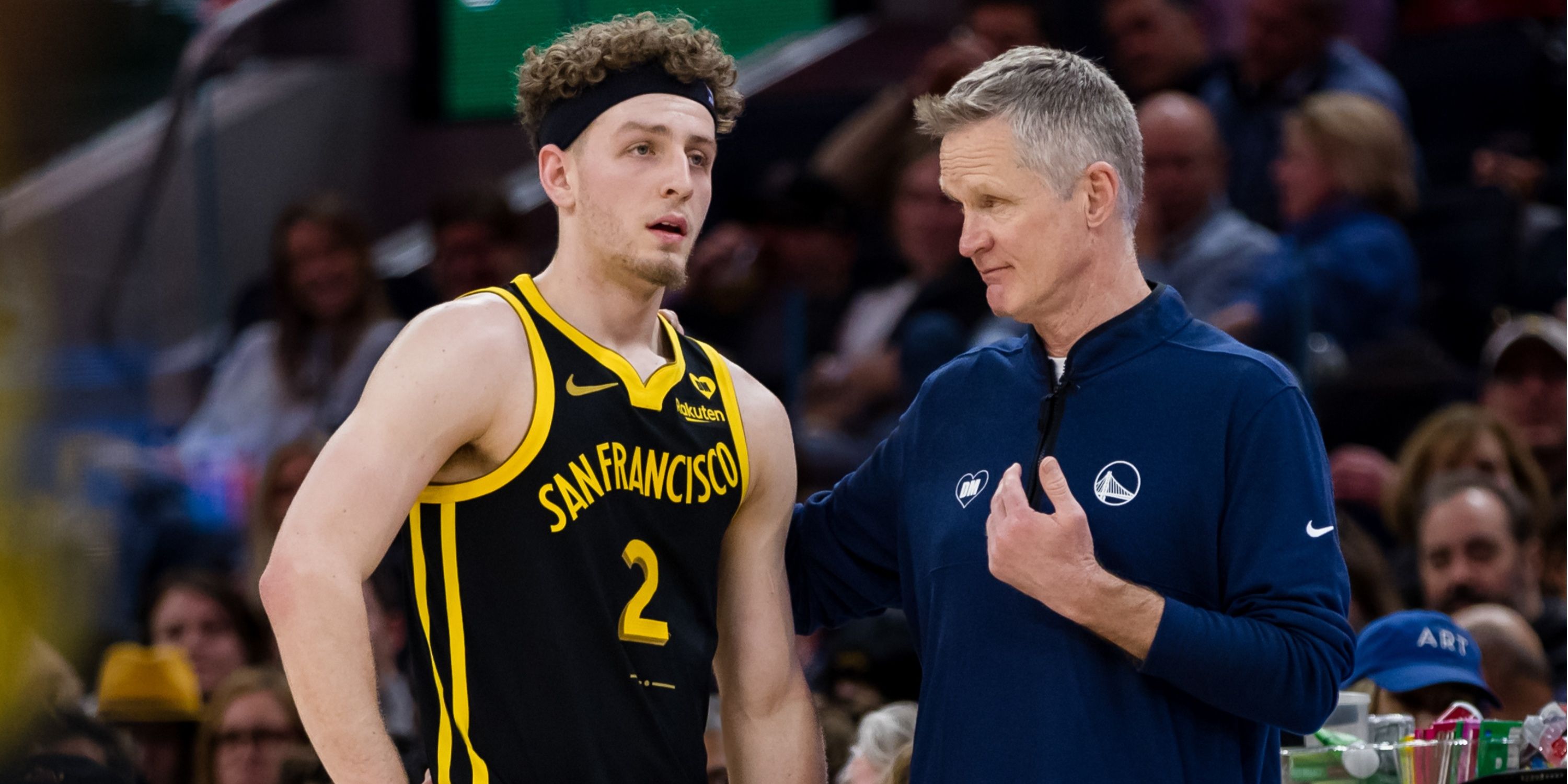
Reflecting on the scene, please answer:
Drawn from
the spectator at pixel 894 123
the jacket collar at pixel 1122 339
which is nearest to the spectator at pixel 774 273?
the spectator at pixel 894 123

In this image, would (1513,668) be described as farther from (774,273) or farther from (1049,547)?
(774,273)

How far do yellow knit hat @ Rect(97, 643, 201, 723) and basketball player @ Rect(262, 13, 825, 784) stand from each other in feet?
9.89

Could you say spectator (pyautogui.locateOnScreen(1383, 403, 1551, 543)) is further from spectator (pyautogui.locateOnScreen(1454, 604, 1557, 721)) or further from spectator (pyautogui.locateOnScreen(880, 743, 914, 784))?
spectator (pyautogui.locateOnScreen(880, 743, 914, 784))

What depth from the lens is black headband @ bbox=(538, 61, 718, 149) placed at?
10.8 feet

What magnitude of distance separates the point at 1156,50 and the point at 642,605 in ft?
18.0

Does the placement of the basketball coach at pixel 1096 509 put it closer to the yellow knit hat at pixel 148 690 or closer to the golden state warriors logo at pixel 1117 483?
the golden state warriors logo at pixel 1117 483

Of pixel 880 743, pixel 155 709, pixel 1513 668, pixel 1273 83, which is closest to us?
pixel 880 743

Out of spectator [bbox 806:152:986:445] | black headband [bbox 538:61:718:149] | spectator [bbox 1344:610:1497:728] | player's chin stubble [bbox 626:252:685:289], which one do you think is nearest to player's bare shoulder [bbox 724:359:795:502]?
player's chin stubble [bbox 626:252:685:289]

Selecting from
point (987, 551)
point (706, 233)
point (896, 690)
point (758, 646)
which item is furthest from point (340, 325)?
point (987, 551)

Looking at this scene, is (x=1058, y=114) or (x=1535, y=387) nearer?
(x=1058, y=114)

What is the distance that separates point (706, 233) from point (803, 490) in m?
2.45

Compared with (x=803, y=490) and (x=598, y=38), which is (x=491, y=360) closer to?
(x=598, y=38)

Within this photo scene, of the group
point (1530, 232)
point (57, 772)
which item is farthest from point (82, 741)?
point (1530, 232)

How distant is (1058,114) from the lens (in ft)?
10.2
